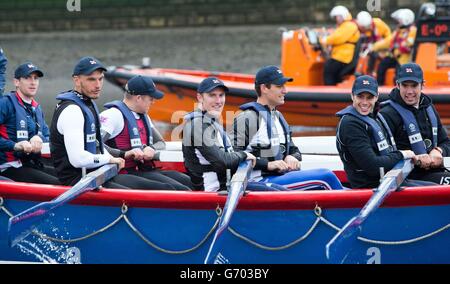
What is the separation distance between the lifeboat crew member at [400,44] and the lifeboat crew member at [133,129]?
6.64 meters

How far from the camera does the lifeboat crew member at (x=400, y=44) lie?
46.5 ft

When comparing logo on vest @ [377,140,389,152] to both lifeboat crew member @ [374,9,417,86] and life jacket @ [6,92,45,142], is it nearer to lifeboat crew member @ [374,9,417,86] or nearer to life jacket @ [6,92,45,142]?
life jacket @ [6,92,45,142]

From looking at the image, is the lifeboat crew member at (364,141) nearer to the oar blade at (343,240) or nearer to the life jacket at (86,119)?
the oar blade at (343,240)

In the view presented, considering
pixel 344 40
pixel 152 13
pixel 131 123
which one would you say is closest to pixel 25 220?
pixel 131 123

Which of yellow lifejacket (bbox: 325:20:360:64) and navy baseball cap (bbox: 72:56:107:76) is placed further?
yellow lifejacket (bbox: 325:20:360:64)

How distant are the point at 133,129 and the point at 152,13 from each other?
51.7 feet

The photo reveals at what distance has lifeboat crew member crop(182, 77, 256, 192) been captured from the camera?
23.7 feet

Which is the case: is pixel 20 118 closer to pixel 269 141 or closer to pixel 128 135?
pixel 128 135

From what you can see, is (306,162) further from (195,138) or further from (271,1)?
(271,1)

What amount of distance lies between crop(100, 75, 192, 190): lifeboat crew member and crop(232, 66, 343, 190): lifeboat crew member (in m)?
0.70

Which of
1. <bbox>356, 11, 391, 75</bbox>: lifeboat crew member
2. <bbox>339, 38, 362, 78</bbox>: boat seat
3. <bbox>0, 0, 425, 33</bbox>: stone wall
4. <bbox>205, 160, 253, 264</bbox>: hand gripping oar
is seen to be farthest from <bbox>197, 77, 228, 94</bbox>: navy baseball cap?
<bbox>0, 0, 425, 33</bbox>: stone wall

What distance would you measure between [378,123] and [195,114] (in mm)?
1286

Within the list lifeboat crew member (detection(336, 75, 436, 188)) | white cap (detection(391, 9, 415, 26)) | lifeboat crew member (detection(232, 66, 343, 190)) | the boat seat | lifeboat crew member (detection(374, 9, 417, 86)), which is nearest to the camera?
lifeboat crew member (detection(336, 75, 436, 188))

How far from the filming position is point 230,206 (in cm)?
691
